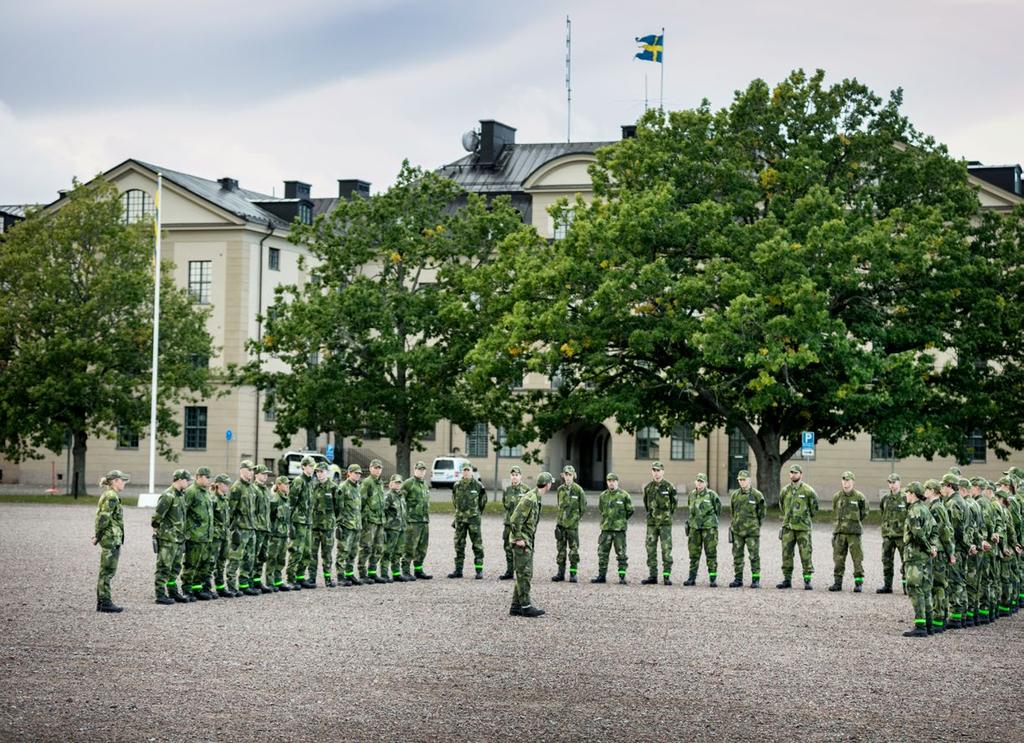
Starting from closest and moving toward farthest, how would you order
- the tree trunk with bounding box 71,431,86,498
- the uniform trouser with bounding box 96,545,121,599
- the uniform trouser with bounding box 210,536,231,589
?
the uniform trouser with bounding box 96,545,121,599 < the uniform trouser with bounding box 210,536,231,589 < the tree trunk with bounding box 71,431,86,498

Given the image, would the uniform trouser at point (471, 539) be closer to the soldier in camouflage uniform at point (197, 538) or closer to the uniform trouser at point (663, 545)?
the uniform trouser at point (663, 545)

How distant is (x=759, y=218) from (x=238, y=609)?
96.4 ft

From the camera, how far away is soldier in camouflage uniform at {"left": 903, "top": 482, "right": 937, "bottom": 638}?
63.0ft

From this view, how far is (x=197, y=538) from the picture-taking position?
22125mm

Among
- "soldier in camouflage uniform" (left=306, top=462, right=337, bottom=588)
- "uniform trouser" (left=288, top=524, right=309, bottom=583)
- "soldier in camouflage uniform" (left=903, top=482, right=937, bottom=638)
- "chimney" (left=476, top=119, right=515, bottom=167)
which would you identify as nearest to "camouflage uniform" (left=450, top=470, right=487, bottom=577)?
"soldier in camouflage uniform" (left=306, top=462, right=337, bottom=588)

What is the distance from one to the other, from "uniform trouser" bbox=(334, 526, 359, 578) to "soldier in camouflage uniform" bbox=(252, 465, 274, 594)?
1497mm

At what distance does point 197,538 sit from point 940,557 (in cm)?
1051

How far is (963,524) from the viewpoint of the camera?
20281 mm

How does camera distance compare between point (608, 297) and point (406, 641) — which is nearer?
point (406, 641)

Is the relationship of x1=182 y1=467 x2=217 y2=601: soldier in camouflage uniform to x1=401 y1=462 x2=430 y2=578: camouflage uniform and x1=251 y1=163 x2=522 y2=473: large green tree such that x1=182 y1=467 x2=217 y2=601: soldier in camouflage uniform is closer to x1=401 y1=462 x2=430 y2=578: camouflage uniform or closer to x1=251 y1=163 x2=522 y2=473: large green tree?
x1=401 y1=462 x2=430 y2=578: camouflage uniform

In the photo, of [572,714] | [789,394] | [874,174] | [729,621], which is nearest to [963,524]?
[729,621]

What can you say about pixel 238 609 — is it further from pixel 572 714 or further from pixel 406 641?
pixel 572 714

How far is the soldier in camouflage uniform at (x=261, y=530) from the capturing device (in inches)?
929

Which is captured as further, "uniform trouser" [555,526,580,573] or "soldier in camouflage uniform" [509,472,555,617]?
"uniform trouser" [555,526,580,573]
